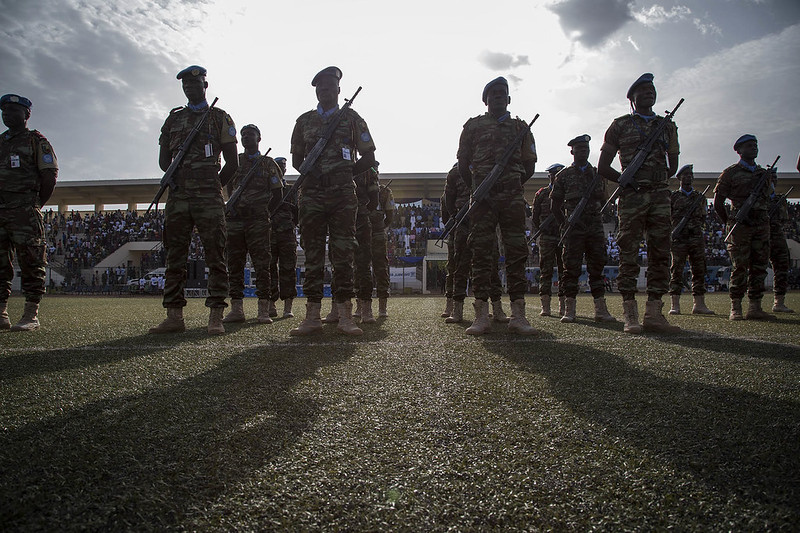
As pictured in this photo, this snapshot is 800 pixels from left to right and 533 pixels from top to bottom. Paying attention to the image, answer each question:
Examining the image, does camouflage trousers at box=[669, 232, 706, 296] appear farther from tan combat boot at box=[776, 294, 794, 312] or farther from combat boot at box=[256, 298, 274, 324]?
combat boot at box=[256, 298, 274, 324]

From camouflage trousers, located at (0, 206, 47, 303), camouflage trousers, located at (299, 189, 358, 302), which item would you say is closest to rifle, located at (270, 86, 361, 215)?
camouflage trousers, located at (299, 189, 358, 302)

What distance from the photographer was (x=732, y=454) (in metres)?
1.27

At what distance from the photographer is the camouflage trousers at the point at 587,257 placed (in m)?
5.92

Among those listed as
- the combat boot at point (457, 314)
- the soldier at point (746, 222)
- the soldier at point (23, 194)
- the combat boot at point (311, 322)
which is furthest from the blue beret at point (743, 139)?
the soldier at point (23, 194)

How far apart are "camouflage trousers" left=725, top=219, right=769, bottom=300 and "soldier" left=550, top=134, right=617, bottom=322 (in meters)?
1.92

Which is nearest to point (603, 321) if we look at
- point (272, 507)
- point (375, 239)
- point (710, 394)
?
point (375, 239)

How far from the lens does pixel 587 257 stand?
19.8 feet

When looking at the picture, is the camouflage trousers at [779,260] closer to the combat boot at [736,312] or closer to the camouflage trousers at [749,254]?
the camouflage trousers at [749,254]

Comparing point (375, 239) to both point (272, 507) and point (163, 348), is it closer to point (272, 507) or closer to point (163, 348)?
point (163, 348)

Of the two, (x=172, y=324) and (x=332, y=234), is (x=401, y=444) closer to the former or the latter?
(x=332, y=234)

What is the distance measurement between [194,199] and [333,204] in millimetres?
1371

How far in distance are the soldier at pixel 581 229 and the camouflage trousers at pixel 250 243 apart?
13.0 ft

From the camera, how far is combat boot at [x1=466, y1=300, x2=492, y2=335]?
3992 mm

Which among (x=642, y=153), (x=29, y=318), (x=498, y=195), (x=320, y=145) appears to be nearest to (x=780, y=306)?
(x=642, y=153)
